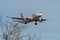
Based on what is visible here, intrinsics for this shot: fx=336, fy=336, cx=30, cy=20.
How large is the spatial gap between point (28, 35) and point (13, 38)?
7.53ft

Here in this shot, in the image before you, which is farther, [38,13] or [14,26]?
[14,26]

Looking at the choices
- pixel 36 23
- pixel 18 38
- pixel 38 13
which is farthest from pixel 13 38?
pixel 36 23

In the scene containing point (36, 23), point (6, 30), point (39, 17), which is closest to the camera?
point (36, 23)

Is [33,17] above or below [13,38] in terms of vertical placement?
above

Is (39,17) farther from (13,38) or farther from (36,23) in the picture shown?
(13,38)

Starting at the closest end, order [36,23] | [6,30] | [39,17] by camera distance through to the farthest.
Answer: [36,23] < [39,17] < [6,30]

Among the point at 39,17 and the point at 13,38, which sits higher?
the point at 39,17

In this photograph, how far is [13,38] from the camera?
43.8 meters

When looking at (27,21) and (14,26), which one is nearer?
(27,21)

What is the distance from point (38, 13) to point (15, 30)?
5743 mm

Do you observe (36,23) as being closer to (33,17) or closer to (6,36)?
(33,17)

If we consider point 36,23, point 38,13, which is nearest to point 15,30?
point 38,13

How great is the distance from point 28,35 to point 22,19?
28.1 ft

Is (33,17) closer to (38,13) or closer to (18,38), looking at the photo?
(38,13)
